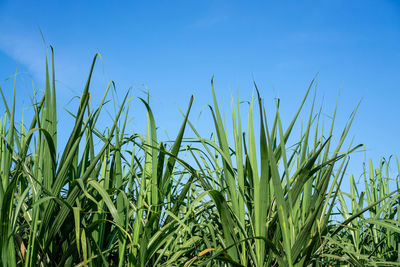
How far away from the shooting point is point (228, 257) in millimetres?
1296

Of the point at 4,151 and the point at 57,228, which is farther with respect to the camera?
the point at 4,151

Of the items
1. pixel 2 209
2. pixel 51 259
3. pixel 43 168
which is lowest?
pixel 51 259

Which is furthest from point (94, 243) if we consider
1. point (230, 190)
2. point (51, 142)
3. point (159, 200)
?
point (230, 190)

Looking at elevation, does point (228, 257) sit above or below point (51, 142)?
below

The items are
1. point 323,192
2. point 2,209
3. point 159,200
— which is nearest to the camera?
point 2,209

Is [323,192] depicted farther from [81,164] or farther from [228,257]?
[81,164]

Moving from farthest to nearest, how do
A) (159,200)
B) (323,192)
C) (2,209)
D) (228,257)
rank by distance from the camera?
(159,200) → (323,192) → (228,257) → (2,209)

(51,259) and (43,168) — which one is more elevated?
(43,168)

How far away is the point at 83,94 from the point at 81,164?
0.24 metres

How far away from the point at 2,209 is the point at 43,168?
0.71 feet

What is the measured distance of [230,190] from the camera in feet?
4.42

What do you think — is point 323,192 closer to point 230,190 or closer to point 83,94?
point 230,190

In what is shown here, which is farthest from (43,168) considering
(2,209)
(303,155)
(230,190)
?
(303,155)

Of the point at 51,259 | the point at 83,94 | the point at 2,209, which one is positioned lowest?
the point at 51,259
